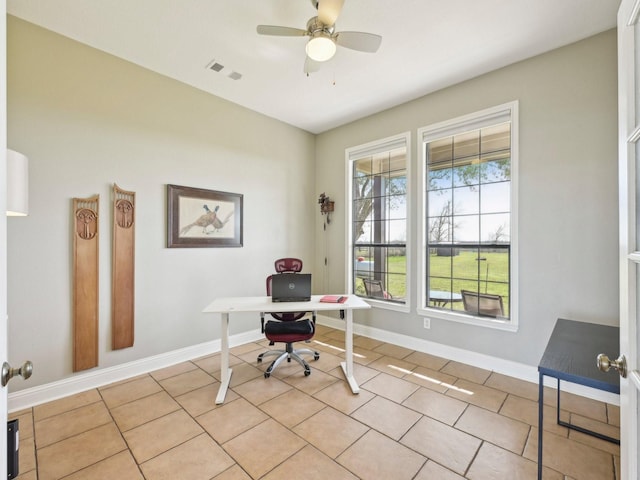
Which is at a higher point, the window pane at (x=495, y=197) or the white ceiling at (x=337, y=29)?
the white ceiling at (x=337, y=29)

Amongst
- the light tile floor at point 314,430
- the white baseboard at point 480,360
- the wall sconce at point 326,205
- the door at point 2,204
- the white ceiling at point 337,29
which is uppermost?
the white ceiling at point 337,29

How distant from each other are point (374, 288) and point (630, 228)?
127 inches

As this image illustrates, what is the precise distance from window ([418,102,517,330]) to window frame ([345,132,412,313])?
18 cm

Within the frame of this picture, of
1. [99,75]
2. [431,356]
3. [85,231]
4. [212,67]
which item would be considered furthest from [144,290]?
[431,356]

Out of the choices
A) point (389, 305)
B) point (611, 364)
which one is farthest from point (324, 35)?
point (389, 305)

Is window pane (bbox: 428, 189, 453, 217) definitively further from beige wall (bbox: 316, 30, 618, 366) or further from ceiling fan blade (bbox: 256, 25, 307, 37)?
ceiling fan blade (bbox: 256, 25, 307, 37)

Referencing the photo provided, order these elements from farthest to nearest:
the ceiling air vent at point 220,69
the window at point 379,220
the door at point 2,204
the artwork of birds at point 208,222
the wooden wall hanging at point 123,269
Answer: the window at point 379,220
the artwork of birds at point 208,222
the ceiling air vent at point 220,69
the wooden wall hanging at point 123,269
the door at point 2,204

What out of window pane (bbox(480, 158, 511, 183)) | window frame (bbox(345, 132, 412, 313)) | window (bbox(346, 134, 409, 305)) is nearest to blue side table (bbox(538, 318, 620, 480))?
window pane (bbox(480, 158, 511, 183))

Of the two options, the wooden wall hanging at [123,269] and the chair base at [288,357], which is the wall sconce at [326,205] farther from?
the wooden wall hanging at [123,269]

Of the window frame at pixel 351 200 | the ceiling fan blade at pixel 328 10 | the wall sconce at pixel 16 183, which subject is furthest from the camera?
the window frame at pixel 351 200

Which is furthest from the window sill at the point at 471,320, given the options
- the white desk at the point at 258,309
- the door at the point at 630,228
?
the door at the point at 630,228

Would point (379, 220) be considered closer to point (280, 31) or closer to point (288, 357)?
point (288, 357)

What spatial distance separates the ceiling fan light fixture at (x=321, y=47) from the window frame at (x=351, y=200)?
6.01 feet

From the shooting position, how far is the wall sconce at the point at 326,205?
4.44 metres
